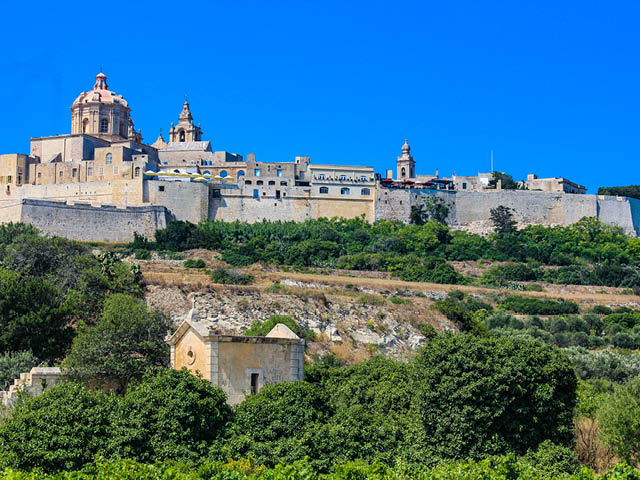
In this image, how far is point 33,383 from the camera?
2658 centimetres

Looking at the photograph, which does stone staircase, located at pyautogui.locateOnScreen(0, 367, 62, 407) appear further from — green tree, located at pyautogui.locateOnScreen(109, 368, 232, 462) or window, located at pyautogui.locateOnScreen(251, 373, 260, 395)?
window, located at pyautogui.locateOnScreen(251, 373, 260, 395)

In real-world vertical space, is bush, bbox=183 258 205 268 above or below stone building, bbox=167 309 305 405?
above

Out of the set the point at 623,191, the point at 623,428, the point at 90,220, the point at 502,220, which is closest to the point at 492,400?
the point at 623,428

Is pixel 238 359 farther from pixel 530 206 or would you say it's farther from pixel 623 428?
pixel 530 206

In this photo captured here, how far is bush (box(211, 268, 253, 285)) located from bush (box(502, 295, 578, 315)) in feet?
47.8

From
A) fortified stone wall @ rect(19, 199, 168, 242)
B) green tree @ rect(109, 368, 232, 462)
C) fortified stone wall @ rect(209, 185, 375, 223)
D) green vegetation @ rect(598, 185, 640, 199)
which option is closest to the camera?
green tree @ rect(109, 368, 232, 462)

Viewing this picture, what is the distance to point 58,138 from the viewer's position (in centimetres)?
8444

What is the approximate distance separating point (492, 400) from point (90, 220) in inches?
2095

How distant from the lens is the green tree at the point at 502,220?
85750mm

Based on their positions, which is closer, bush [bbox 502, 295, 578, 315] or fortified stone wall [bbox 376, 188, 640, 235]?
bush [bbox 502, 295, 578, 315]

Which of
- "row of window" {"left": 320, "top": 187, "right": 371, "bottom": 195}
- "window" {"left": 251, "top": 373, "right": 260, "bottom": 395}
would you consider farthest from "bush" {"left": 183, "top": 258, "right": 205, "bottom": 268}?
"window" {"left": 251, "top": 373, "right": 260, "bottom": 395}

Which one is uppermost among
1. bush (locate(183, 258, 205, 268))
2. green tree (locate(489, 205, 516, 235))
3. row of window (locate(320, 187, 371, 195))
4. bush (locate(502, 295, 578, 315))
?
row of window (locate(320, 187, 371, 195))

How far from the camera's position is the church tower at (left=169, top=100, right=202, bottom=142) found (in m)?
103

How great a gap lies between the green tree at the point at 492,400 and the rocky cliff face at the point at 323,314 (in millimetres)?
17090
